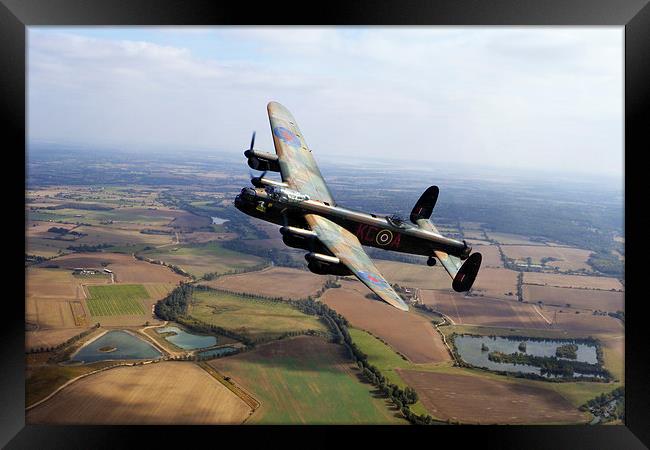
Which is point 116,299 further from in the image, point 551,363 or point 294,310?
point 551,363

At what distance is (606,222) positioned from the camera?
26625 millimetres

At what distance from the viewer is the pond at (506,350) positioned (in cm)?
2533

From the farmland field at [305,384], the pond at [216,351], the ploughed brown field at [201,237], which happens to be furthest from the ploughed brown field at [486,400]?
the ploughed brown field at [201,237]

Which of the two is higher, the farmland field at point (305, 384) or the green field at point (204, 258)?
the green field at point (204, 258)

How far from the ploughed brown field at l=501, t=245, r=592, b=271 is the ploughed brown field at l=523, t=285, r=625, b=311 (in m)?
1.34

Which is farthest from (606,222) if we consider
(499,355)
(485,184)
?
(499,355)

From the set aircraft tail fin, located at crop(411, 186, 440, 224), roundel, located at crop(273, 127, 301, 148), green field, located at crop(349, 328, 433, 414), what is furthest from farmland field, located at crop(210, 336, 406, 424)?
roundel, located at crop(273, 127, 301, 148)

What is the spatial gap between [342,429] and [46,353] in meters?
15.6

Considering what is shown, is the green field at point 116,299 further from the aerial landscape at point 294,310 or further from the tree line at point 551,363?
the tree line at point 551,363

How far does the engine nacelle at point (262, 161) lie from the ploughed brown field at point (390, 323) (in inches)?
436

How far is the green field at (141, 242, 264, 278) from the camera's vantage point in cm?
2890

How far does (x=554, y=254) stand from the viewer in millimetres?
28812

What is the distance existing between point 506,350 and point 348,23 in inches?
770
